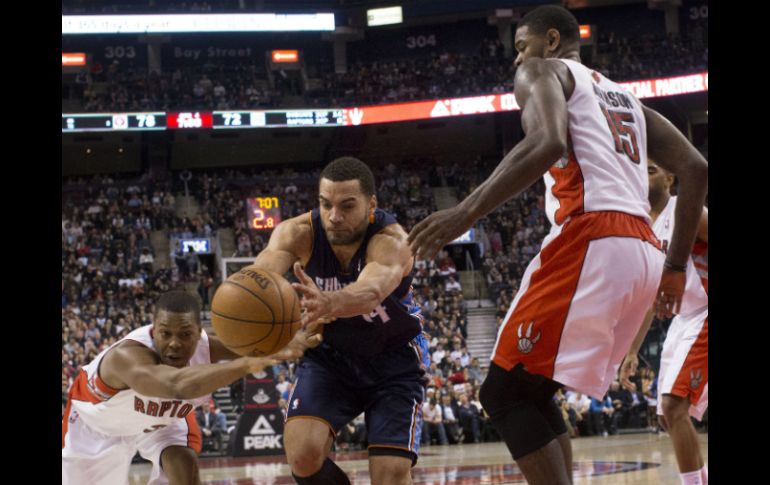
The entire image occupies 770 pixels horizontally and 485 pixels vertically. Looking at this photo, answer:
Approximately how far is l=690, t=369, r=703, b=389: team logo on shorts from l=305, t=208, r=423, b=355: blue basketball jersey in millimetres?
2033

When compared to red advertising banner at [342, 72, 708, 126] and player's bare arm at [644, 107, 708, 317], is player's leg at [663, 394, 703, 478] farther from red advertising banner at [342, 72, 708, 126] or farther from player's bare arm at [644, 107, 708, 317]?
red advertising banner at [342, 72, 708, 126]

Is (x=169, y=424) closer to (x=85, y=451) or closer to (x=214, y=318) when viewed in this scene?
(x=85, y=451)

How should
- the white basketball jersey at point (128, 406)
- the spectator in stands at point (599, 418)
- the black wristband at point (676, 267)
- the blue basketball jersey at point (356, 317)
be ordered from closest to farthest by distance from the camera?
the black wristband at point (676, 267) < the blue basketball jersey at point (356, 317) < the white basketball jersey at point (128, 406) < the spectator in stands at point (599, 418)

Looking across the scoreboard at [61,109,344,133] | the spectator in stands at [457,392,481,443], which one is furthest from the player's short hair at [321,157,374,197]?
the scoreboard at [61,109,344,133]

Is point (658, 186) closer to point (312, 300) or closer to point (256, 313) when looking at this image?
point (312, 300)

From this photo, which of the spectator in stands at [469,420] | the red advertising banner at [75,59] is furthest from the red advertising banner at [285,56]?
the spectator in stands at [469,420]

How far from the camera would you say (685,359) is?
223 inches

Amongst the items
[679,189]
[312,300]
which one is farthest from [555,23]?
[312,300]

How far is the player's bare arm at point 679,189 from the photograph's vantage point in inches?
151

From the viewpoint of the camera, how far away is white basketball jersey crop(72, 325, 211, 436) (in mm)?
5027

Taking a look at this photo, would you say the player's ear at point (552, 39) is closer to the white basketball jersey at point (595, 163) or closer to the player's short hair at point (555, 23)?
the player's short hair at point (555, 23)

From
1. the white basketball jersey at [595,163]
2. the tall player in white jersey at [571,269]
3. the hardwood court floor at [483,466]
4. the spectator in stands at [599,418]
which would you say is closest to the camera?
the tall player in white jersey at [571,269]

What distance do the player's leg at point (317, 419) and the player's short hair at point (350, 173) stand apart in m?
0.92

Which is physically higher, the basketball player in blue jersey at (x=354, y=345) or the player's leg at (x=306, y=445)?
the basketball player in blue jersey at (x=354, y=345)
